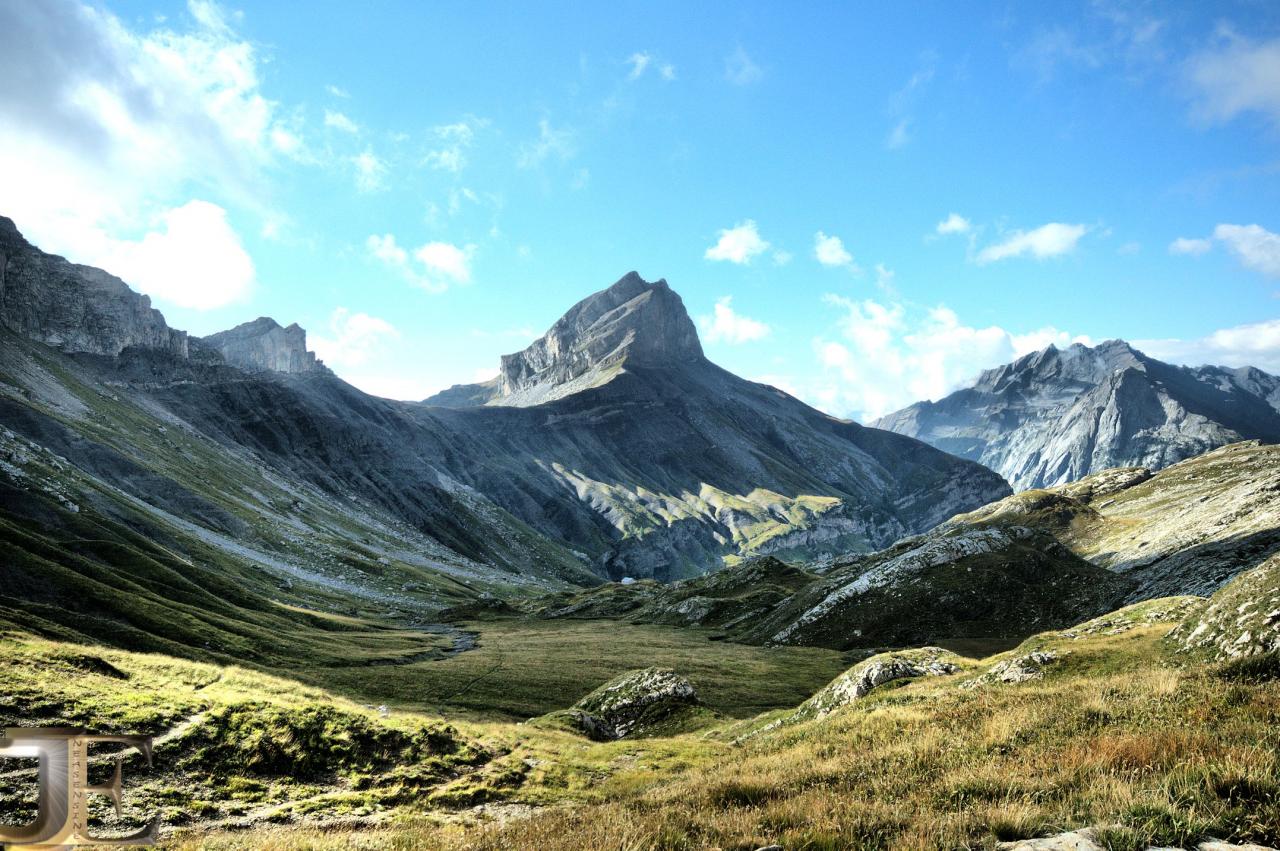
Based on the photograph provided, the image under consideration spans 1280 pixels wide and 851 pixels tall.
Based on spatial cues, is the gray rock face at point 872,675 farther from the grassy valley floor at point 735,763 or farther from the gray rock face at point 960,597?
the gray rock face at point 960,597

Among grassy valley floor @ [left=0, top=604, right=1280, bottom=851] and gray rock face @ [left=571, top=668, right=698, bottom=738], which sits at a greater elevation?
grassy valley floor @ [left=0, top=604, right=1280, bottom=851]

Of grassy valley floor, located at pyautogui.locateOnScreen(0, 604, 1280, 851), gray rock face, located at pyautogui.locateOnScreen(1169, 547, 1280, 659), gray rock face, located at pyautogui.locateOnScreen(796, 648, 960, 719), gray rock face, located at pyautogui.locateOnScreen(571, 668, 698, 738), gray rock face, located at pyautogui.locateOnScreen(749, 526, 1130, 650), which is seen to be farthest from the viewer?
gray rock face, located at pyautogui.locateOnScreen(749, 526, 1130, 650)

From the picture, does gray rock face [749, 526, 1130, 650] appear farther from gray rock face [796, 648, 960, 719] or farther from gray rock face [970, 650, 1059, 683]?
gray rock face [970, 650, 1059, 683]

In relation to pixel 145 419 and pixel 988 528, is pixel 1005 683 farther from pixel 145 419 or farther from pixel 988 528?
pixel 145 419

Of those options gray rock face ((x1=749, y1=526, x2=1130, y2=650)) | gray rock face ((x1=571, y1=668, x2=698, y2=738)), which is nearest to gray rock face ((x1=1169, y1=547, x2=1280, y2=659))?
gray rock face ((x1=571, y1=668, x2=698, y2=738))

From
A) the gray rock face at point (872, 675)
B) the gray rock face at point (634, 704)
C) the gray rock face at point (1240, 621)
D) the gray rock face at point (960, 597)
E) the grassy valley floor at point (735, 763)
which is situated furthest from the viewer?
the gray rock face at point (960, 597)

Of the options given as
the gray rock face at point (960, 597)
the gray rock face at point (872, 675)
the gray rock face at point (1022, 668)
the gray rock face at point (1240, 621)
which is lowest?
the gray rock face at point (960, 597)

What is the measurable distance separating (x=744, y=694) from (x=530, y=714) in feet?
60.6

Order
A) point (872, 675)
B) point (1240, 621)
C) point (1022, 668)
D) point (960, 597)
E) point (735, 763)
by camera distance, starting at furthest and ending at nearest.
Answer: point (960, 597)
point (872, 675)
point (1022, 668)
point (1240, 621)
point (735, 763)

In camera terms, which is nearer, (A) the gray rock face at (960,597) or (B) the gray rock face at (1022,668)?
(B) the gray rock face at (1022,668)

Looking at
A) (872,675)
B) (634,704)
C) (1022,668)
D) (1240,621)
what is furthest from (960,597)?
(1240,621)

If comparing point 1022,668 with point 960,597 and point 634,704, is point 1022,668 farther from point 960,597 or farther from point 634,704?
point 960,597

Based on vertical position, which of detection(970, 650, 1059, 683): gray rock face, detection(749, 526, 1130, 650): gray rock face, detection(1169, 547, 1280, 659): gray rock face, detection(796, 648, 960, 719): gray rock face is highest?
detection(1169, 547, 1280, 659): gray rock face

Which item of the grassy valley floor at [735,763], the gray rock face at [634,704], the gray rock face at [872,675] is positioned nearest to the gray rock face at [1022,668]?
the grassy valley floor at [735,763]
